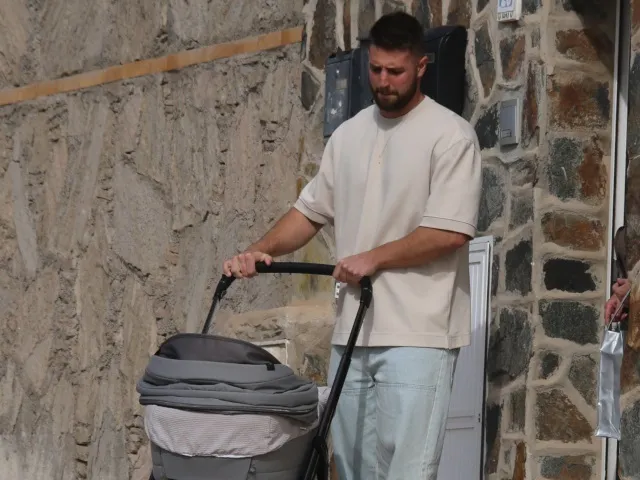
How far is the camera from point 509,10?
640 cm

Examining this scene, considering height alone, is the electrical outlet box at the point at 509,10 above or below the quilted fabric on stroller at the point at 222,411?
above

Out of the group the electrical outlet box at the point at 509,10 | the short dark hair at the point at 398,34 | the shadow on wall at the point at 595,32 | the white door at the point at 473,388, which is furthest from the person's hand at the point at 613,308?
the electrical outlet box at the point at 509,10

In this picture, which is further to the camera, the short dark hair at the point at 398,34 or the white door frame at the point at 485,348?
the white door frame at the point at 485,348

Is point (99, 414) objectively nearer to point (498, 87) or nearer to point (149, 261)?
point (149, 261)

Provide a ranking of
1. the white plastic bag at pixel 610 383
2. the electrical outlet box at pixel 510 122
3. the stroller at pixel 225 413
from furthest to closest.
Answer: the electrical outlet box at pixel 510 122 → the white plastic bag at pixel 610 383 → the stroller at pixel 225 413

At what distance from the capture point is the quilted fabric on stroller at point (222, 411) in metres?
4.53

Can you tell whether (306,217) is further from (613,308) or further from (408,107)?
(613,308)

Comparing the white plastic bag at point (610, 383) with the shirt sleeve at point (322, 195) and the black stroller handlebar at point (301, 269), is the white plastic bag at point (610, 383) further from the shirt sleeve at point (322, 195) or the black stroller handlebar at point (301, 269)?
the shirt sleeve at point (322, 195)

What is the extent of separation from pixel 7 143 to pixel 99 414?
6.62 ft

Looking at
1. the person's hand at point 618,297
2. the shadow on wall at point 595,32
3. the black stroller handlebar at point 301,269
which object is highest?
the shadow on wall at point 595,32

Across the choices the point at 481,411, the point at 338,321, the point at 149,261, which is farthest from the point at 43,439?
the point at 338,321

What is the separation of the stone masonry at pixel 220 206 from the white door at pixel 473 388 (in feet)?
0.16

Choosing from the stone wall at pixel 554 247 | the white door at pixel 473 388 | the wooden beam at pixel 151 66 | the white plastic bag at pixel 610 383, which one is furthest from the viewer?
the wooden beam at pixel 151 66

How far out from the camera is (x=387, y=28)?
521 cm
